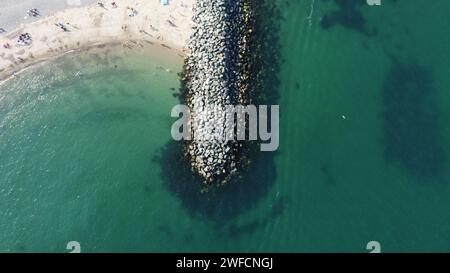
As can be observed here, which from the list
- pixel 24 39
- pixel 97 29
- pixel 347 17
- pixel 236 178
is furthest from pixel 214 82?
pixel 24 39

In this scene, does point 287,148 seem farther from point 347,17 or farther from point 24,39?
point 24,39

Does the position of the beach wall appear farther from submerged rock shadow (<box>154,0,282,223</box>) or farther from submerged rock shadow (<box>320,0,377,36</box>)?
submerged rock shadow (<box>320,0,377,36</box>)

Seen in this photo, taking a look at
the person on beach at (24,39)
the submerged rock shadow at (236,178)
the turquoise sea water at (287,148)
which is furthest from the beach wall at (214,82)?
the person on beach at (24,39)

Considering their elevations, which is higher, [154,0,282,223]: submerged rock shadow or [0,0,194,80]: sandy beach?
[0,0,194,80]: sandy beach

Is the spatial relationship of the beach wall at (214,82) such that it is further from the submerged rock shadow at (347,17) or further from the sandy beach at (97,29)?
the submerged rock shadow at (347,17)

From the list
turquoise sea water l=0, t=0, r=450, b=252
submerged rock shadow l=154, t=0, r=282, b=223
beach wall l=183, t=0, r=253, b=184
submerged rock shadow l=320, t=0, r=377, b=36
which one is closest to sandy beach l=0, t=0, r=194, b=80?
turquoise sea water l=0, t=0, r=450, b=252

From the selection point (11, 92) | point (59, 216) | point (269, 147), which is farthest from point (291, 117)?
point (11, 92)

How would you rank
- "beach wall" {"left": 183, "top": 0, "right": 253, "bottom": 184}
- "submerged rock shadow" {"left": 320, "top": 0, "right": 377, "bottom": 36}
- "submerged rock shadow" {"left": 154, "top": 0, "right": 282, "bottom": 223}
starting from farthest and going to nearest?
"submerged rock shadow" {"left": 320, "top": 0, "right": 377, "bottom": 36}
"submerged rock shadow" {"left": 154, "top": 0, "right": 282, "bottom": 223}
"beach wall" {"left": 183, "top": 0, "right": 253, "bottom": 184}
